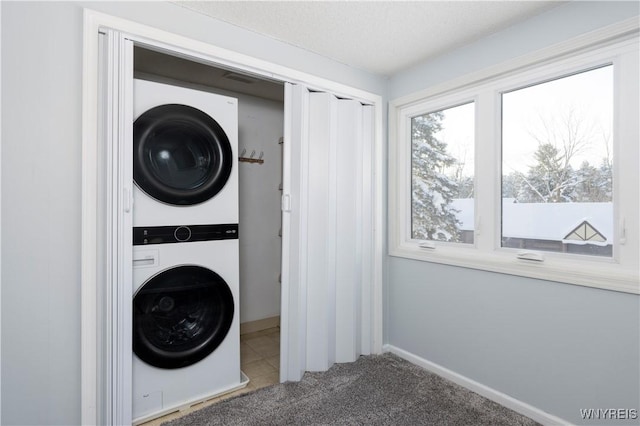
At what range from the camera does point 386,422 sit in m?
1.83

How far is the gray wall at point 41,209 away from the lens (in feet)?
4.77

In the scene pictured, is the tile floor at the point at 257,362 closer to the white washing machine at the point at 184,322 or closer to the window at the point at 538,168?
the white washing machine at the point at 184,322

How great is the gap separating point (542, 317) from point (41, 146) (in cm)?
271

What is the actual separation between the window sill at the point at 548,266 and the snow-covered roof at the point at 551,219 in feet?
0.40

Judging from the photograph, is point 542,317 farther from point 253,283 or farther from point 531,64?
point 253,283

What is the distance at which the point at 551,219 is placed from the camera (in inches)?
74.3

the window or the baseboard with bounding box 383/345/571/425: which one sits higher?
the window

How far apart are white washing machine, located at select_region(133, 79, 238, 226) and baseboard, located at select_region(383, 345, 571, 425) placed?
5.77 feet

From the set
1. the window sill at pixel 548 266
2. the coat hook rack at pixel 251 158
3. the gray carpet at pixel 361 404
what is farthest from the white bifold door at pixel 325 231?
the coat hook rack at pixel 251 158

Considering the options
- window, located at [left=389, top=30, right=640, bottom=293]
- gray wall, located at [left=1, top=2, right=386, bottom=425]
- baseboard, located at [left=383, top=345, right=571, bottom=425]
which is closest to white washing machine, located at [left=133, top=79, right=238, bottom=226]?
gray wall, located at [left=1, top=2, right=386, bottom=425]

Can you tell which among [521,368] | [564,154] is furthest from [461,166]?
[521,368]

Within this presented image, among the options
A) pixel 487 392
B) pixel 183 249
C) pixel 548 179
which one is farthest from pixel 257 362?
pixel 548 179

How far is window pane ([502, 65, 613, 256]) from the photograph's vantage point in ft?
5.59

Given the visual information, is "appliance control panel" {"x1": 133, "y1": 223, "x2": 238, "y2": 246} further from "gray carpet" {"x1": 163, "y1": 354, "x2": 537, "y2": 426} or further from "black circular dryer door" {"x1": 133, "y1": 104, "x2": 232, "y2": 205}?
"gray carpet" {"x1": 163, "y1": 354, "x2": 537, "y2": 426}
